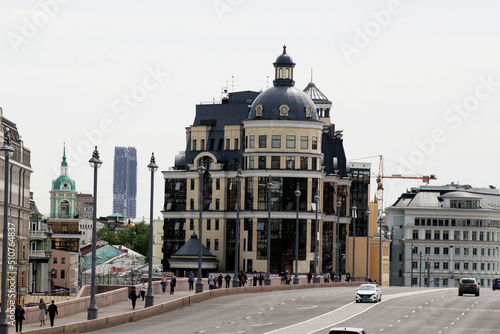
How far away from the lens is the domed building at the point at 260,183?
130 metres

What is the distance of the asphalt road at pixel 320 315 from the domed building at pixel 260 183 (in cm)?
4113

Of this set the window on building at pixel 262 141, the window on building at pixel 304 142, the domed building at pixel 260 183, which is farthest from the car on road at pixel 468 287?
the window on building at pixel 262 141

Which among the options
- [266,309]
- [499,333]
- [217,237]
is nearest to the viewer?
[499,333]

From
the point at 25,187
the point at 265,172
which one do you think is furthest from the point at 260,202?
the point at 25,187

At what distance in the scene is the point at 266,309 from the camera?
7275 centimetres

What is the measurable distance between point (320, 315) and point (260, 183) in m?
63.6

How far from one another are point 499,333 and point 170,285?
2771cm

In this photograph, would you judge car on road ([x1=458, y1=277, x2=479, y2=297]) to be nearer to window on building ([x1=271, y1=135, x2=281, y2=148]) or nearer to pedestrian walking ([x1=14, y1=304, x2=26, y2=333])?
window on building ([x1=271, y1=135, x2=281, y2=148])

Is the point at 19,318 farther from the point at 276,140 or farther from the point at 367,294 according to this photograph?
the point at 276,140

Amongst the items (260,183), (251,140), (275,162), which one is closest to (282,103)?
(251,140)

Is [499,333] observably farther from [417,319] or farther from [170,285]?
[170,285]

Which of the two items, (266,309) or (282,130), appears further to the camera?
(282,130)

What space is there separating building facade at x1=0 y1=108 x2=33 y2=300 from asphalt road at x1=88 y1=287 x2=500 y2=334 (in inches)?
1345

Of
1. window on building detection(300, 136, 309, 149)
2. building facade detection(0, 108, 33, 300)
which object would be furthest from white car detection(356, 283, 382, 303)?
window on building detection(300, 136, 309, 149)
